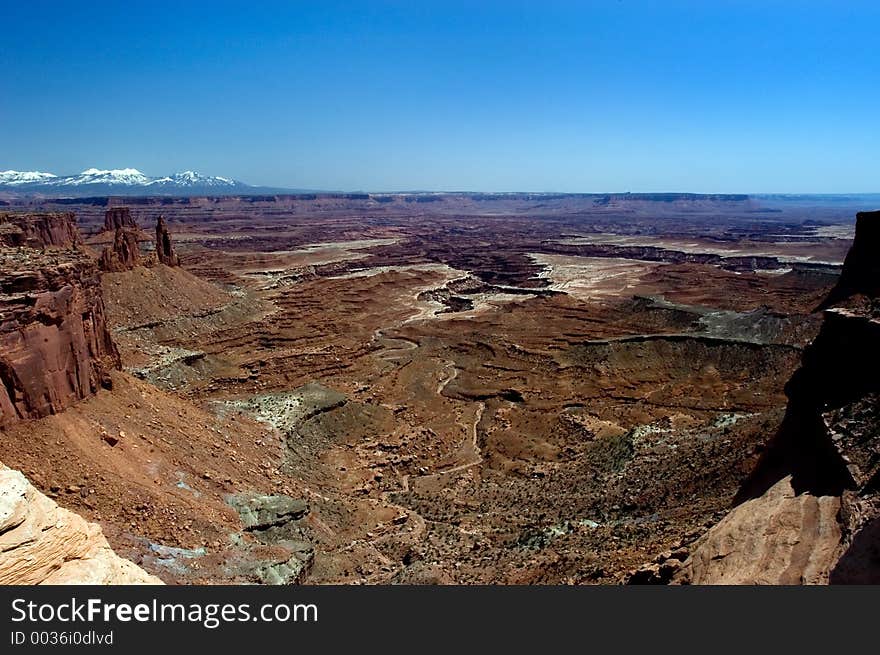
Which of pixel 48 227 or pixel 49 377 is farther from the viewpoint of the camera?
pixel 48 227

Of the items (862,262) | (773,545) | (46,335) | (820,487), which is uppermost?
(862,262)

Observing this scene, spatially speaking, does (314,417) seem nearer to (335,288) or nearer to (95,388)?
(95,388)

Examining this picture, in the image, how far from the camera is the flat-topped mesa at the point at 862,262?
47938 mm

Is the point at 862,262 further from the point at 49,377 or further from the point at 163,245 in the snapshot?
the point at 163,245

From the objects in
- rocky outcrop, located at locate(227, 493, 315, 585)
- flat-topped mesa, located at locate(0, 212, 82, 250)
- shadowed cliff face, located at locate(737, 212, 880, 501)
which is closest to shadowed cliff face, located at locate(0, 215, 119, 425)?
rocky outcrop, located at locate(227, 493, 315, 585)

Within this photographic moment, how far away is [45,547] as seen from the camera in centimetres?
1143

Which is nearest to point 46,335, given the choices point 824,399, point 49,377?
point 49,377

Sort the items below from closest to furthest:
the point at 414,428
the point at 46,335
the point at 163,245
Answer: the point at 46,335 < the point at 414,428 < the point at 163,245

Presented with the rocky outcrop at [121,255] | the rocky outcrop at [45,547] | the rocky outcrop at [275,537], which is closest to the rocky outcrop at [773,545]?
the rocky outcrop at [275,537]

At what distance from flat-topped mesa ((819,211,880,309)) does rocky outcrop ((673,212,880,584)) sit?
32.9 m

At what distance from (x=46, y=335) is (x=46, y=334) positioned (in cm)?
4

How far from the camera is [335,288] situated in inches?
3292

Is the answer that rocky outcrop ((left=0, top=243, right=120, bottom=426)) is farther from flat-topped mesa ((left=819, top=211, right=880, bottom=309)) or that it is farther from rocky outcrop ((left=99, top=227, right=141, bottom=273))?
flat-topped mesa ((left=819, top=211, right=880, bottom=309))
